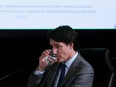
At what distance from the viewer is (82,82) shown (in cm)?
246

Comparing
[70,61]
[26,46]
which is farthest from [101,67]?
[26,46]

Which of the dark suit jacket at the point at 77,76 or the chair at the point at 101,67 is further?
the chair at the point at 101,67

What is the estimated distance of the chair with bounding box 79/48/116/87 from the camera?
2855mm

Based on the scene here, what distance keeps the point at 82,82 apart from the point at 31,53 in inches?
77.5

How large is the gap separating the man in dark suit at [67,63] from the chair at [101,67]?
1.11 feet

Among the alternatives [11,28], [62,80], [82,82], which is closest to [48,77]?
[62,80]

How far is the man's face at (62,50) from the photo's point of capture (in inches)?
101

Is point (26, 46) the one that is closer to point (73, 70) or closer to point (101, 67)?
point (101, 67)

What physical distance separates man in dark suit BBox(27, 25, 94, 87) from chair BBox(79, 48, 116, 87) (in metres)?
0.34

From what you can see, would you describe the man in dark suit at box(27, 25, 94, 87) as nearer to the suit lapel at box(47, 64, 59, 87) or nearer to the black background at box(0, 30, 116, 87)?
the suit lapel at box(47, 64, 59, 87)

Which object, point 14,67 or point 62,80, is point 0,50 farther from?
point 62,80

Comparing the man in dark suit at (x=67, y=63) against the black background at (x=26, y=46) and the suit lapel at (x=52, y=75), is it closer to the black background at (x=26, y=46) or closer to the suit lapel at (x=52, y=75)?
the suit lapel at (x=52, y=75)

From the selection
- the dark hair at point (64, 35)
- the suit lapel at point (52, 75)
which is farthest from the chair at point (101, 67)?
the dark hair at point (64, 35)
